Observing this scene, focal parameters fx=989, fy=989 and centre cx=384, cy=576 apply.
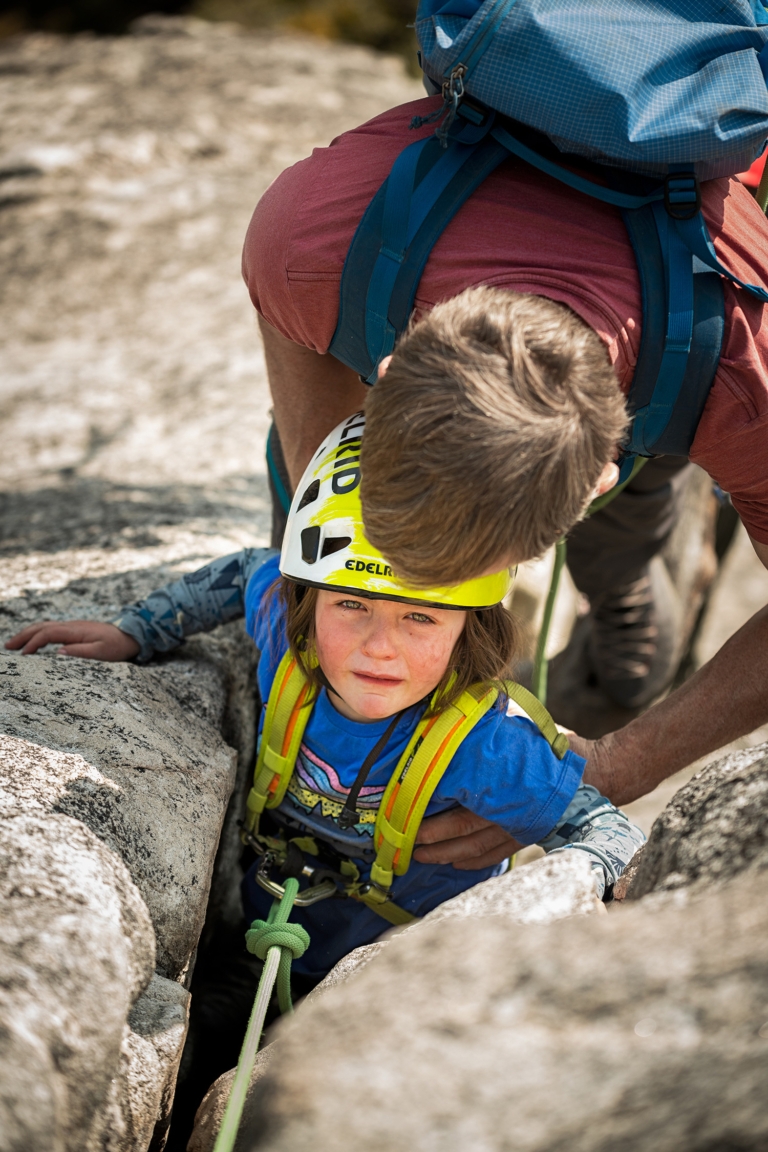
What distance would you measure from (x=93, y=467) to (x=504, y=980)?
3.93 meters

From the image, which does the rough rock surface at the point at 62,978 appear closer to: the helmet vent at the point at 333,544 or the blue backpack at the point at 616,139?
the helmet vent at the point at 333,544

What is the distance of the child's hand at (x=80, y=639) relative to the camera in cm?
272

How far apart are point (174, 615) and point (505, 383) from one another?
1.51m

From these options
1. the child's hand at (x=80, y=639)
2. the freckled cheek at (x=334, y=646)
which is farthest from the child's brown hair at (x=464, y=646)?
the child's hand at (x=80, y=639)

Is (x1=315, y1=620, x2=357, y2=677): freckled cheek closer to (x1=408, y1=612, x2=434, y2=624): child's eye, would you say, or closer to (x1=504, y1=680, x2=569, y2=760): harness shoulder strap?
(x1=408, y1=612, x2=434, y2=624): child's eye

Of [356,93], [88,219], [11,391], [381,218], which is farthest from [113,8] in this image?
[381,218]

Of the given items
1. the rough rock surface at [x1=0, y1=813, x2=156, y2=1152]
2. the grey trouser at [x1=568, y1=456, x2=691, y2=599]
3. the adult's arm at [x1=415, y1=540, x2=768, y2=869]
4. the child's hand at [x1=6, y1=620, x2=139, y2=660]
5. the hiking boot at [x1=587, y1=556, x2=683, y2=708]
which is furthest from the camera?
the hiking boot at [x1=587, y1=556, x2=683, y2=708]

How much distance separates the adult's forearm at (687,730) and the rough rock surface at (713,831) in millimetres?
731

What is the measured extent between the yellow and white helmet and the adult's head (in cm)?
23

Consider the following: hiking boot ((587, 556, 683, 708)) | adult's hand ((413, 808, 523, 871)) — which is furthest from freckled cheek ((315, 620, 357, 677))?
hiking boot ((587, 556, 683, 708))

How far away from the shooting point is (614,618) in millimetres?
5117

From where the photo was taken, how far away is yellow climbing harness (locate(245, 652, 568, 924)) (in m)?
2.33

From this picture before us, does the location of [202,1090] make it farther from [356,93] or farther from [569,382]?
[356,93]

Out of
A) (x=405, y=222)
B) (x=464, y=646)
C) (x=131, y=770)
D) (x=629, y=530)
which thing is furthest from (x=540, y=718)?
(x=629, y=530)
